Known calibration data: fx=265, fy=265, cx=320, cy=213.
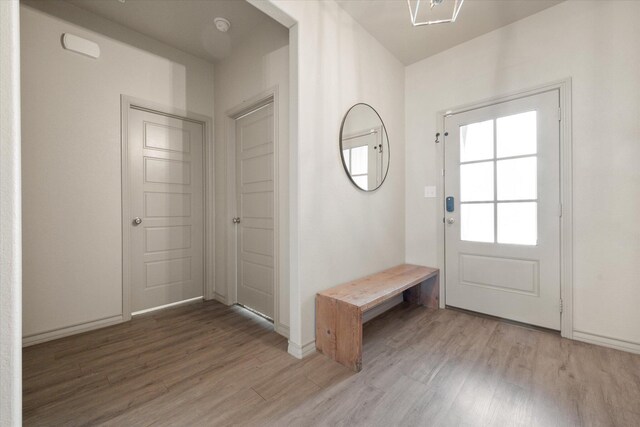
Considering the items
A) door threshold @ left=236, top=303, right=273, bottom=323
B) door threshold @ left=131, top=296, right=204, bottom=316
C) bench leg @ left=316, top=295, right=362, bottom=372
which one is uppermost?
bench leg @ left=316, top=295, right=362, bottom=372

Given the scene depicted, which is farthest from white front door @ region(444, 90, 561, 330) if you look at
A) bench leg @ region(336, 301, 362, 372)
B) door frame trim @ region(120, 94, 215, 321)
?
door frame trim @ region(120, 94, 215, 321)

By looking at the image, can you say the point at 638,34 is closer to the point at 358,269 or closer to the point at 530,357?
the point at 530,357

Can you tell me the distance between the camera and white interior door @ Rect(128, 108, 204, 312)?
107 inches

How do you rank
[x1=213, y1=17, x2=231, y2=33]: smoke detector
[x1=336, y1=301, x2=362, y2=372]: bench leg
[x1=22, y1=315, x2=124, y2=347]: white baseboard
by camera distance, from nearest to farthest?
[x1=336, y1=301, x2=362, y2=372]: bench leg < [x1=22, y1=315, x2=124, y2=347]: white baseboard < [x1=213, y1=17, x2=231, y2=33]: smoke detector

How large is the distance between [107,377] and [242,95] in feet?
8.56

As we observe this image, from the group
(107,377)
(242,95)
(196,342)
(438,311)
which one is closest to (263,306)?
(196,342)

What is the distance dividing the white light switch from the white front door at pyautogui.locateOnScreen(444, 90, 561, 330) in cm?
→ 14

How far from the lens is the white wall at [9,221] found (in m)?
0.87

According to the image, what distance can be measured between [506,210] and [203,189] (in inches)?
128

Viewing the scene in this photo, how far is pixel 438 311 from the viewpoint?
2.81 meters

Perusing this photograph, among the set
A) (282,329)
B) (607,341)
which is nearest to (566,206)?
(607,341)

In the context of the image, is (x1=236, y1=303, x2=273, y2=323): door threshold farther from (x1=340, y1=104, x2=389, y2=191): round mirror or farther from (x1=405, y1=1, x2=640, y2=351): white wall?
(x1=405, y1=1, x2=640, y2=351): white wall

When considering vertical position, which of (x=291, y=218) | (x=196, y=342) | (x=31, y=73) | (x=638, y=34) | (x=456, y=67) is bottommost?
(x=196, y=342)

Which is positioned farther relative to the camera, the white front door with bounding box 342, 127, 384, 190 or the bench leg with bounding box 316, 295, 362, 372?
the white front door with bounding box 342, 127, 384, 190
